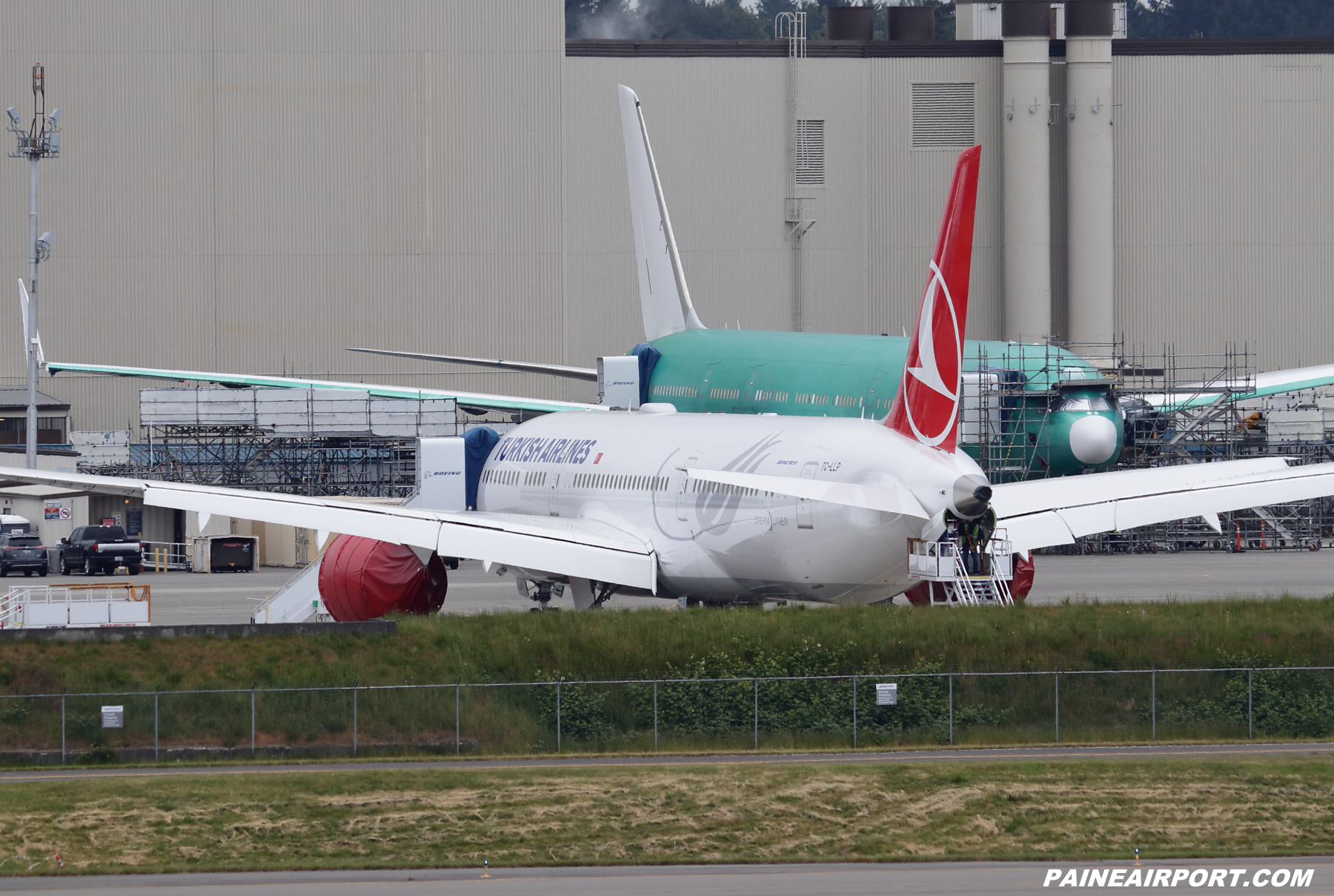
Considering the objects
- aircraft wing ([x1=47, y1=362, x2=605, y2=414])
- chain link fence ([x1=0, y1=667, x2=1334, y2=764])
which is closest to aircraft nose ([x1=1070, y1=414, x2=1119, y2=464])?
aircraft wing ([x1=47, y1=362, x2=605, y2=414])

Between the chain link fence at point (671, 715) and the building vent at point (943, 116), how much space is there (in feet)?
176

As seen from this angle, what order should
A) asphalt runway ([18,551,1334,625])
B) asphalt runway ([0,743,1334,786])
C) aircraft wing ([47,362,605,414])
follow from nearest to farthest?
asphalt runway ([0,743,1334,786])
asphalt runway ([18,551,1334,625])
aircraft wing ([47,362,605,414])

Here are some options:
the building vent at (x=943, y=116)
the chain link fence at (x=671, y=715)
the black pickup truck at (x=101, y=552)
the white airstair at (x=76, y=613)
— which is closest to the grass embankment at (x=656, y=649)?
the chain link fence at (x=671, y=715)

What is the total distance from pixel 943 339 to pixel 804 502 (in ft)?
12.0

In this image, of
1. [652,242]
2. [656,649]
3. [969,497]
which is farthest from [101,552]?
[969,497]

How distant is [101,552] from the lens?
52.9 meters

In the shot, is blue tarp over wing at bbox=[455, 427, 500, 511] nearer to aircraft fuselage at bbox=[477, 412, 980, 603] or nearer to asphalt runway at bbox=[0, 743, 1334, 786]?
aircraft fuselage at bbox=[477, 412, 980, 603]

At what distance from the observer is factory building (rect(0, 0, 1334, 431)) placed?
7612 cm

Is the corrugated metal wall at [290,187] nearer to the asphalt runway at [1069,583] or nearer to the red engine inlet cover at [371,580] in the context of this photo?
the asphalt runway at [1069,583]

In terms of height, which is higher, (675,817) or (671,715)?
(671,715)

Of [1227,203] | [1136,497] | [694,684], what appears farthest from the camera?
[1227,203]

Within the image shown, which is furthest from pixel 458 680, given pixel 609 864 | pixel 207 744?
pixel 609 864

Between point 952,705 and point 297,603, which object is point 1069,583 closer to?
point 297,603

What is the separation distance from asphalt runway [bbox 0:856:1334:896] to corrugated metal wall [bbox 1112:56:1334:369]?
6227 centimetres
